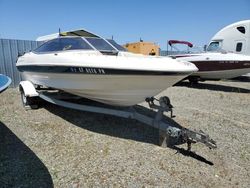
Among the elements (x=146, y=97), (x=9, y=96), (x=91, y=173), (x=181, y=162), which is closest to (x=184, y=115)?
(x=146, y=97)

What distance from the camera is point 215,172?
3.23m

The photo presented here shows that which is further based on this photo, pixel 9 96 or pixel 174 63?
pixel 9 96

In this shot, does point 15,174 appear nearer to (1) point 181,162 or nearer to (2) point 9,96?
(1) point 181,162

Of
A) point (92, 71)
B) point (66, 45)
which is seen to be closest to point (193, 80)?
point (66, 45)

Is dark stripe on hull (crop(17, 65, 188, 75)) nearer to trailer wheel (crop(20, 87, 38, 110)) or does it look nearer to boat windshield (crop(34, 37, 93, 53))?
boat windshield (crop(34, 37, 93, 53))

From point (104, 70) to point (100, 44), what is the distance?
3.95 ft

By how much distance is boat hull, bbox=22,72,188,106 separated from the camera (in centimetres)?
379

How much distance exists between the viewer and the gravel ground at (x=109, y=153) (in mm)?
3021

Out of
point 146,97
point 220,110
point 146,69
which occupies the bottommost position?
point 220,110

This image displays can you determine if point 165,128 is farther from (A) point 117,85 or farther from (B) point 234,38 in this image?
(B) point 234,38

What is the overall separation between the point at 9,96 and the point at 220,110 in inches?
240

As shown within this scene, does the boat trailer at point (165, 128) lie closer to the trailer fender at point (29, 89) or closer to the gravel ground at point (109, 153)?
the gravel ground at point (109, 153)

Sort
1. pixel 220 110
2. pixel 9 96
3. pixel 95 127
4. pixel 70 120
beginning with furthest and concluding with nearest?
pixel 9 96
pixel 220 110
pixel 70 120
pixel 95 127

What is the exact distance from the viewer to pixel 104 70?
3.88m
